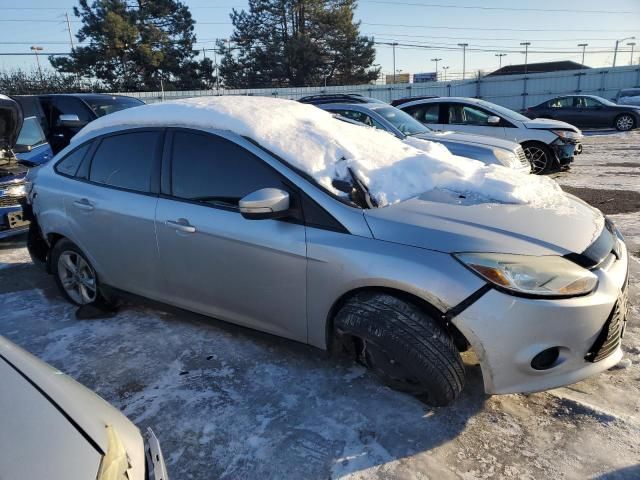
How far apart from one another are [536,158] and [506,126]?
2.91 feet

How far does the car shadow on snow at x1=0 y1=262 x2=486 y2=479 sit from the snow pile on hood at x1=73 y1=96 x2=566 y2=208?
3.50 feet

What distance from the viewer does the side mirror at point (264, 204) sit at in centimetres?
260

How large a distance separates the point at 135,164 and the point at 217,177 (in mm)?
803

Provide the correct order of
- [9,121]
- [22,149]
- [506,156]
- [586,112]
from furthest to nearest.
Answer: [586,112]
[506,156]
[22,149]
[9,121]

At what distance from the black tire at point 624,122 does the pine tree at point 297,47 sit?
29.2 metres

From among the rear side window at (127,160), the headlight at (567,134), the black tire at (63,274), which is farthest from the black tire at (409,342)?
the headlight at (567,134)

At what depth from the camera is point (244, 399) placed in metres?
2.80

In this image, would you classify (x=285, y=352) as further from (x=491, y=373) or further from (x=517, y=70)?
(x=517, y=70)

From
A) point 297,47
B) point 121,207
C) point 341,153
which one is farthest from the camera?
point 297,47

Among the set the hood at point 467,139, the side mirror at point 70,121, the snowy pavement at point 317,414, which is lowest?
the snowy pavement at point 317,414

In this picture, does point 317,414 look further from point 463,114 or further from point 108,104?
point 463,114

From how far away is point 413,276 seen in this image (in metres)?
2.35

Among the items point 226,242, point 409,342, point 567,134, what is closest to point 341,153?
point 226,242

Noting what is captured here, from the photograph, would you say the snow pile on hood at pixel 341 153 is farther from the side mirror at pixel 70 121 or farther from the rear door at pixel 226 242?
the side mirror at pixel 70 121
